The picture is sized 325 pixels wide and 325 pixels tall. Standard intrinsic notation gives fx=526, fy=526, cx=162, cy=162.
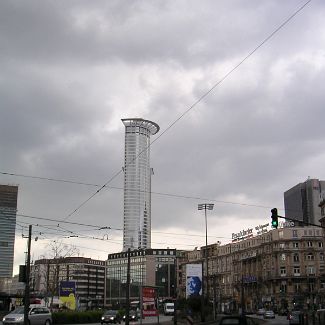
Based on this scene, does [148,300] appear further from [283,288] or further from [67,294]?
[283,288]

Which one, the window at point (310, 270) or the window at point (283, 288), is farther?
the window at point (310, 270)

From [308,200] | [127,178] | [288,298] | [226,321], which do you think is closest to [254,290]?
[288,298]

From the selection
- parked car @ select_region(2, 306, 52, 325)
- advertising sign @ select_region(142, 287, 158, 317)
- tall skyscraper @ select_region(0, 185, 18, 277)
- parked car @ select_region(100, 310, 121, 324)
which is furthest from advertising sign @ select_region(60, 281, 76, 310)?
parked car @ select_region(2, 306, 52, 325)

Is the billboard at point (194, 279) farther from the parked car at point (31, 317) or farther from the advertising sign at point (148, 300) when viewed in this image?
the parked car at point (31, 317)

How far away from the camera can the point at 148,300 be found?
4653cm

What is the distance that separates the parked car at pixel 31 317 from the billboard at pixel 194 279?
99.9 feet

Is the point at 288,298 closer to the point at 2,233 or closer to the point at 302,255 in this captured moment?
the point at 302,255

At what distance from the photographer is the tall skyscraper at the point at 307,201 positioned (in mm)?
157250

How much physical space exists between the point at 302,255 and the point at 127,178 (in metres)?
104

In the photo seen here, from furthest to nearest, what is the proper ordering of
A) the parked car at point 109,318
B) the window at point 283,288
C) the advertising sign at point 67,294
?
the window at point 283,288 → the advertising sign at point 67,294 → the parked car at point 109,318

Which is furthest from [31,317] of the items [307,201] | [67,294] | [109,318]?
[307,201]

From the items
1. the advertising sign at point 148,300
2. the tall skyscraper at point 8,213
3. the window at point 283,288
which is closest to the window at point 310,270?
the window at point 283,288

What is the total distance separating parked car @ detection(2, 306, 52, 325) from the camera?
41.3 metres

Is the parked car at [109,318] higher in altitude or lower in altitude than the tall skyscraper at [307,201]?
lower
